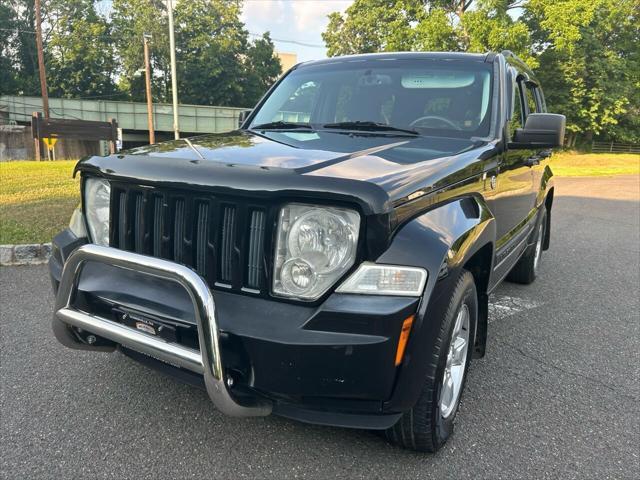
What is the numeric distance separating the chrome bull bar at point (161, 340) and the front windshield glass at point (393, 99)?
1.63 metres

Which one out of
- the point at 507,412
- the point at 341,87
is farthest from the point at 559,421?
the point at 341,87

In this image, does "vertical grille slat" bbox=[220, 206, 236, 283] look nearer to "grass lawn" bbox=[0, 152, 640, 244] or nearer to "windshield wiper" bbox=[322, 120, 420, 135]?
"windshield wiper" bbox=[322, 120, 420, 135]

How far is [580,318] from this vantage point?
402 centimetres

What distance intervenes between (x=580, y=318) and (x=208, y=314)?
3409mm

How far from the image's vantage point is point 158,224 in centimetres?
217

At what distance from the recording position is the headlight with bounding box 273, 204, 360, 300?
1813mm

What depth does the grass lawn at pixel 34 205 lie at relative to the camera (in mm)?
5562

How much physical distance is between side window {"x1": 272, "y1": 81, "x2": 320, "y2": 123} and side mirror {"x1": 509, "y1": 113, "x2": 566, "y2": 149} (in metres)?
1.37

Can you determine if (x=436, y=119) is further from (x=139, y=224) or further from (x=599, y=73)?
(x=599, y=73)

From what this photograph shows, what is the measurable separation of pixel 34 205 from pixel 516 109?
6.53m

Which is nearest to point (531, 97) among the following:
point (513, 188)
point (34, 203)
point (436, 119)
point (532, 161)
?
point (532, 161)

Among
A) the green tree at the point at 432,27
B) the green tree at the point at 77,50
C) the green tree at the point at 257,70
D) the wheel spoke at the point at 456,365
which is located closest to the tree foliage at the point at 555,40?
the green tree at the point at 432,27

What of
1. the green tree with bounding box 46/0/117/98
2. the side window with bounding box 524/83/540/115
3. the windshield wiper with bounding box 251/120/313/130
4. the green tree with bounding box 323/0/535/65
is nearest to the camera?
the windshield wiper with bounding box 251/120/313/130

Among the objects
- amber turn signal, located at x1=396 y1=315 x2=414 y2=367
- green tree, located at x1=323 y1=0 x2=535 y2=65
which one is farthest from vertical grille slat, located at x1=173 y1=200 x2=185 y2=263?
green tree, located at x1=323 y1=0 x2=535 y2=65
